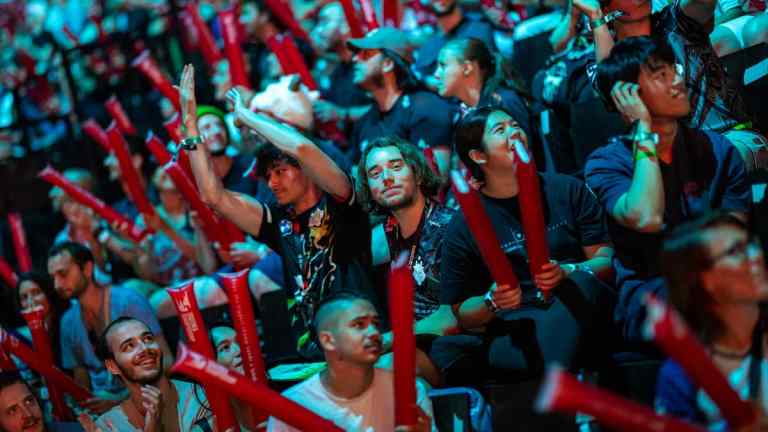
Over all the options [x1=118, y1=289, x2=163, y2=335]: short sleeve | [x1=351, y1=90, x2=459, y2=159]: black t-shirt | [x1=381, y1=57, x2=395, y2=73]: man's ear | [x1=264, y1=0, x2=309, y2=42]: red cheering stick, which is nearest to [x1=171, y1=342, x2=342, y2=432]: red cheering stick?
[x1=118, y1=289, x2=163, y2=335]: short sleeve

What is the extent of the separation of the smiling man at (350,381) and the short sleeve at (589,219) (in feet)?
2.21

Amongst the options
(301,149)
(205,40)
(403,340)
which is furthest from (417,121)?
(403,340)

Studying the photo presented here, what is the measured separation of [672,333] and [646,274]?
0.94 meters

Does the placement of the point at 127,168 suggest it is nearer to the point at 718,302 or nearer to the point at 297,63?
the point at 297,63

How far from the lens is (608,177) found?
2.81 m

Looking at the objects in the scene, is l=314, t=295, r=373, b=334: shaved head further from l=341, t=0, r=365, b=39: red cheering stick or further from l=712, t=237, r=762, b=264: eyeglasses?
l=341, t=0, r=365, b=39: red cheering stick

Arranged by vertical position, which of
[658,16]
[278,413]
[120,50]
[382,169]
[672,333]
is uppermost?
[120,50]

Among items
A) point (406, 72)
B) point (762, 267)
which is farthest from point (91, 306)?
point (762, 267)

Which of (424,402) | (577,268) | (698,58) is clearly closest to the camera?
(424,402)

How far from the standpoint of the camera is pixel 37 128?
6812 millimetres

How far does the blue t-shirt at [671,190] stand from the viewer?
273cm

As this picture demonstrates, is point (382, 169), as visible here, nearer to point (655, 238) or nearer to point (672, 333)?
point (655, 238)

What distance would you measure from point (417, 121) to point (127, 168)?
124 cm

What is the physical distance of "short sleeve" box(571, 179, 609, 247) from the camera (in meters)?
3.05
